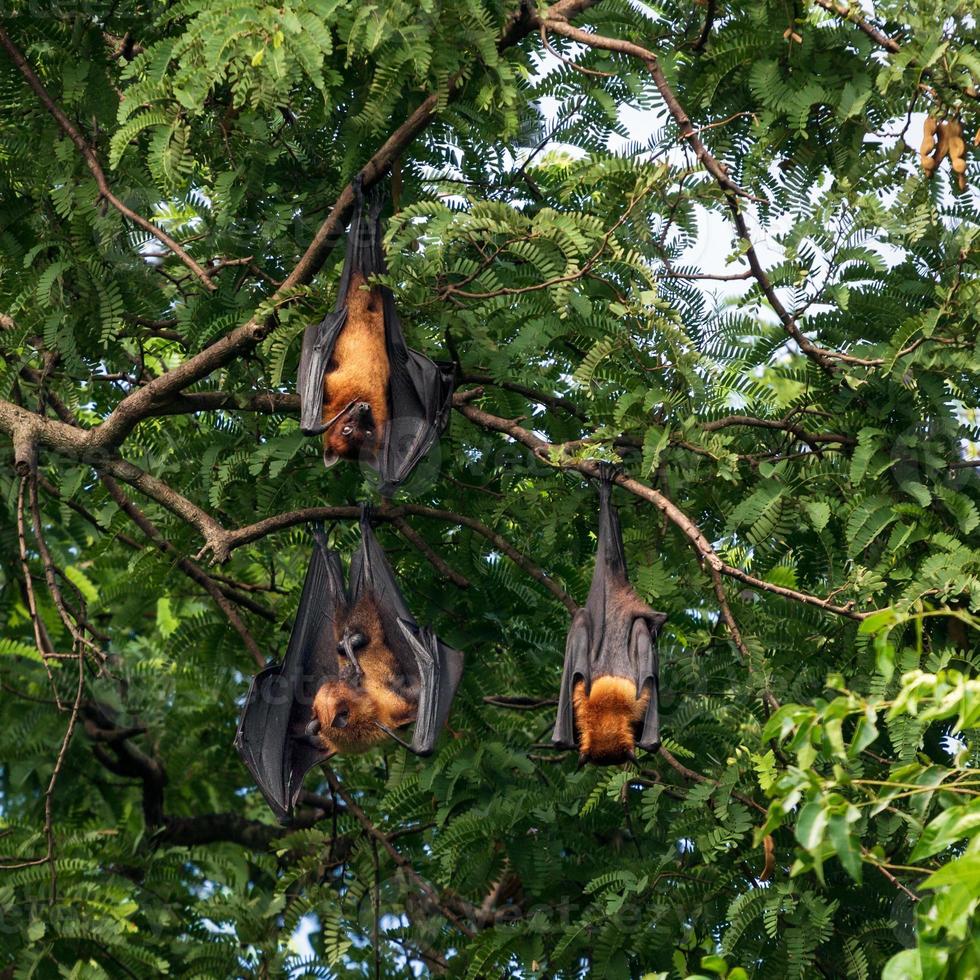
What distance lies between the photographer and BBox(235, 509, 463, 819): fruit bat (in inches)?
290

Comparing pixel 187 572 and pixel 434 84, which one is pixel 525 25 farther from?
pixel 187 572

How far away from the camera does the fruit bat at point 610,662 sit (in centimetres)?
673

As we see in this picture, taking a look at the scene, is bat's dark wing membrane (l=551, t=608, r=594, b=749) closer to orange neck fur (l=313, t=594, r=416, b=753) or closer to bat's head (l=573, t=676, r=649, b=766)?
bat's head (l=573, t=676, r=649, b=766)

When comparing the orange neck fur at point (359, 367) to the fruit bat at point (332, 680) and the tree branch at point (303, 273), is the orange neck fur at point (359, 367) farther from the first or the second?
the fruit bat at point (332, 680)

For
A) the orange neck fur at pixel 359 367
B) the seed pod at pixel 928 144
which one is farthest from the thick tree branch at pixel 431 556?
the seed pod at pixel 928 144

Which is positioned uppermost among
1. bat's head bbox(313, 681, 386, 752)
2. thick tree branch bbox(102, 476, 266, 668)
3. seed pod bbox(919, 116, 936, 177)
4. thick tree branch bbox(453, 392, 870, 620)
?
seed pod bbox(919, 116, 936, 177)

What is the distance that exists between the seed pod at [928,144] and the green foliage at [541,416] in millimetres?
130

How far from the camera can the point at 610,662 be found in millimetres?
6727

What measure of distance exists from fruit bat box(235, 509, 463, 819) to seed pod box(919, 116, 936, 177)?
9.39ft

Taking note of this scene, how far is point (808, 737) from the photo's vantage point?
166 inches

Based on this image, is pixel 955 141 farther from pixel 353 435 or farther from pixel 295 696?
pixel 295 696

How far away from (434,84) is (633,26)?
1.39 meters

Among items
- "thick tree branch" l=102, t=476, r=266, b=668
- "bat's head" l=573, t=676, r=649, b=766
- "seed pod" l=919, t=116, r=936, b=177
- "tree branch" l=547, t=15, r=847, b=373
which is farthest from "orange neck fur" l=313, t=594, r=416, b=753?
"seed pod" l=919, t=116, r=936, b=177

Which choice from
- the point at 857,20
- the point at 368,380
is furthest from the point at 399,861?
the point at 857,20
